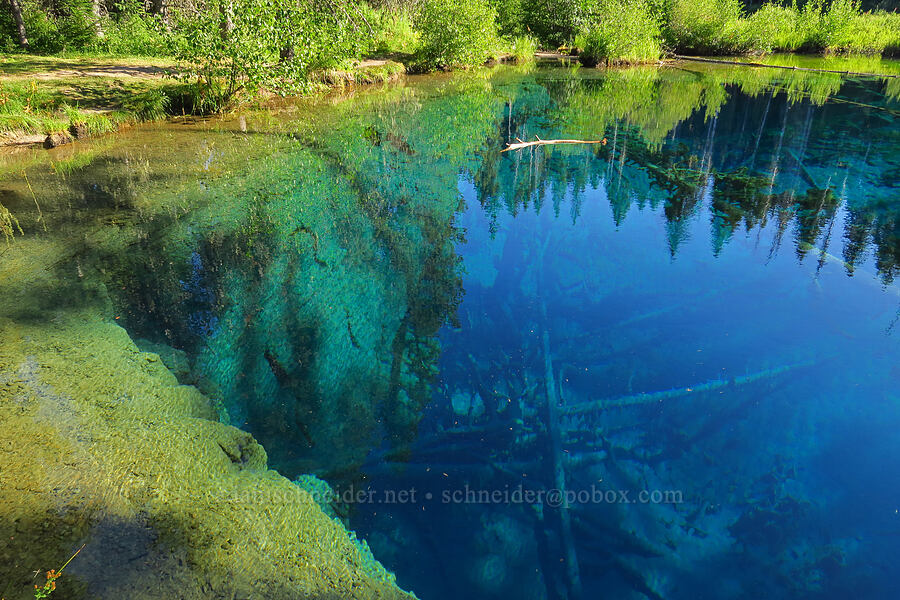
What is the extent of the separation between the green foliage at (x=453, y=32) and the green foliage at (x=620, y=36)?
6632mm

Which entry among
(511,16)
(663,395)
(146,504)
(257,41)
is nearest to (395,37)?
(511,16)

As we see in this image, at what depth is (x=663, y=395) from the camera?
3.99m

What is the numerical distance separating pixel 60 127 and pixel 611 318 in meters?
11.3

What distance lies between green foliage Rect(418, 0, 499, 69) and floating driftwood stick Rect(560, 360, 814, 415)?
1976 cm

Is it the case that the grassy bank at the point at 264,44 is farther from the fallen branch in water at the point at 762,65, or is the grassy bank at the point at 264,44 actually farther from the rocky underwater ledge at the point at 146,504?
the rocky underwater ledge at the point at 146,504

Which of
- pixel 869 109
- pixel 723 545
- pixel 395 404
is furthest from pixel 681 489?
pixel 869 109

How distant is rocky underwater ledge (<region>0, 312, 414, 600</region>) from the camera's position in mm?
2164

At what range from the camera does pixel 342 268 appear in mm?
5773

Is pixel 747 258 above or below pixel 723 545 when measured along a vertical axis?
above

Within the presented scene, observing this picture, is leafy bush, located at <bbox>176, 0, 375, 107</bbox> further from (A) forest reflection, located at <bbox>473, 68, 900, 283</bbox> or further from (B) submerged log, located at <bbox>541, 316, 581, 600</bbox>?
(B) submerged log, located at <bbox>541, 316, 581, 600</bbox>

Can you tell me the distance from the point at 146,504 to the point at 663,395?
364cm

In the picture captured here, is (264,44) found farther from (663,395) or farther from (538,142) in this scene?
(663,395)

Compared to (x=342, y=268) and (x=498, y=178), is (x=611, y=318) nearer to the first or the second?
(x=342, y=268)

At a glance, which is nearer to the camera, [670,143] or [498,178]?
[498,178]
